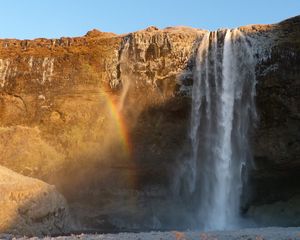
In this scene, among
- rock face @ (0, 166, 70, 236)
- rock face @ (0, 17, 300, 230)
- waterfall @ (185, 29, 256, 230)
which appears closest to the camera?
rock face @ (0, 166, 70, 236)

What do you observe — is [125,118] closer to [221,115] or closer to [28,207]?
[221,115]

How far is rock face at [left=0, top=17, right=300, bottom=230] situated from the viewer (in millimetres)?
27547

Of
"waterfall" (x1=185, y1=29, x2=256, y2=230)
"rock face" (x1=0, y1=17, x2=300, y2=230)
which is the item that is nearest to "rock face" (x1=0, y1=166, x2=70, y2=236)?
"rock face" (x1=0, y1=17, x2=300, y2=230)

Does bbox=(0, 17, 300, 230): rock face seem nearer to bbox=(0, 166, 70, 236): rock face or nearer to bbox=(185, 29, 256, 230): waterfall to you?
bbox=(185, 29, 256, 230): waterfall

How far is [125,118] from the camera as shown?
29094mm

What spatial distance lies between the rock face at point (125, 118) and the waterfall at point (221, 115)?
606mm

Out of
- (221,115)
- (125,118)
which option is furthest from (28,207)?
(221,115)

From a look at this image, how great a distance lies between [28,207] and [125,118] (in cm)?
1113

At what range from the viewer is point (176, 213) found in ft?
96.7

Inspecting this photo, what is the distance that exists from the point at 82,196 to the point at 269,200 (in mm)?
11372

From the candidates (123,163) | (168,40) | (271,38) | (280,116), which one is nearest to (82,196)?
(123,163)

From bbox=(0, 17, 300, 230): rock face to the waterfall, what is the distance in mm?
606

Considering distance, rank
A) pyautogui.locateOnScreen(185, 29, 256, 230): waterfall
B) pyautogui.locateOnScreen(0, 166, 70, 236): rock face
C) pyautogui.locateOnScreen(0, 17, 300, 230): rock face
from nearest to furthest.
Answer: pyautogui.locateOnScreen(0, 166, 70, 236): rock face → pyautogui.locateOnScreen(185, 29, 256, 230): waterfall → pyautogui.locateOnScreen(0, 17, 300, 230): rock face

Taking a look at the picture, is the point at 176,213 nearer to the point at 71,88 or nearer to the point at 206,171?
the point at 206,171
